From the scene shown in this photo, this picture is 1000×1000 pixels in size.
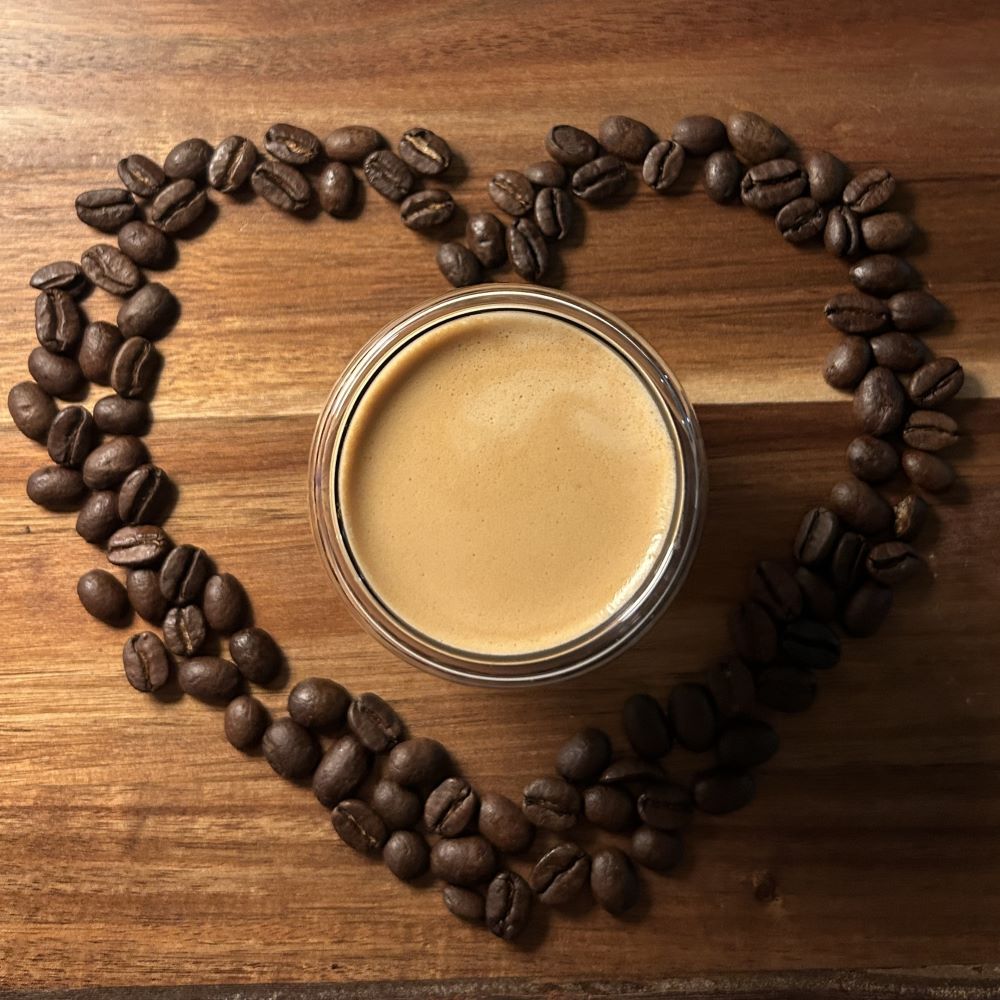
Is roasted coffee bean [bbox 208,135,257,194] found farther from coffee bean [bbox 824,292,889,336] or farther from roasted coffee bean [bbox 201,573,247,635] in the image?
coffee bean [bbox 824,292,889,336]

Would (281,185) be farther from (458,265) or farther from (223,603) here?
(223,603)

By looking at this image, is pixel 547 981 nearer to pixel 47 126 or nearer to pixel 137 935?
pixel 137 935

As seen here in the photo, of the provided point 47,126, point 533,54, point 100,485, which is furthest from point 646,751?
point 47,126

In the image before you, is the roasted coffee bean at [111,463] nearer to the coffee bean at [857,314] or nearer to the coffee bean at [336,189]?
the coffee bean at [336,189]

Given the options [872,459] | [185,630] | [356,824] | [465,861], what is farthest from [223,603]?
[872,459]

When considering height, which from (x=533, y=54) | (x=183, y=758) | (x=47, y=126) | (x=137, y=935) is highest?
(x=533, y=54)

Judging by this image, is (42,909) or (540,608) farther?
(42,909)

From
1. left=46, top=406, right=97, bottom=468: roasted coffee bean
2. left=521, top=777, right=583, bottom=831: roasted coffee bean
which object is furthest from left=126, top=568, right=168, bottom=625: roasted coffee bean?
left=521, top=777, right=583, bottom=831: roasted coffee bean
